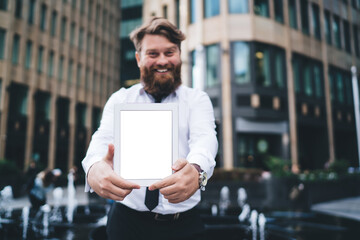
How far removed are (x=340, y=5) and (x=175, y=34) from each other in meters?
30.6

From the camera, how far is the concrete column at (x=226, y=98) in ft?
59.7

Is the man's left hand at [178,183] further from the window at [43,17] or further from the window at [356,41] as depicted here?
the window at [356,41]

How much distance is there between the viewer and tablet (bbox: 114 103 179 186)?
1.13 metres

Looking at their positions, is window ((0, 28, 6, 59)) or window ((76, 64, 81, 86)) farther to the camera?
window ((76, 64, 81, 86))

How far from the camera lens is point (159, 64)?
5.27ft

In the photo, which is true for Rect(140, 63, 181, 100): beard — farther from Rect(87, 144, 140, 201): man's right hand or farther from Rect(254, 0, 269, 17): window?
Rect(254, 0, 269, 17): window

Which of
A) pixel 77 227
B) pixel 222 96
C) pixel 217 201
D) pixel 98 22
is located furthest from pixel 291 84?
pixel 98 22

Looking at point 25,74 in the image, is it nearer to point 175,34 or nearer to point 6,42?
point 6,42

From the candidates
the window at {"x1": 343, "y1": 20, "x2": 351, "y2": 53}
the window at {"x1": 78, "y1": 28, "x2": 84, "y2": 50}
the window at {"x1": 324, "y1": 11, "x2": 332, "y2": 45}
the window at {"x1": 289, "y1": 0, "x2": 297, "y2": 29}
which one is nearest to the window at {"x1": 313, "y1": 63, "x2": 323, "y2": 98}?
the window at {"x1": 324, "y1": 11, "x2": 332, "y2": 45}

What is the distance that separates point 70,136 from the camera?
29484 millimetres

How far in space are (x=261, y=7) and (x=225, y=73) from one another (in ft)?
17.9

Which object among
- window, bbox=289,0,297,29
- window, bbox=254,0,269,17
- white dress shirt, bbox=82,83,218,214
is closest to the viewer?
white dress shirt, bbox=82,83,218,214

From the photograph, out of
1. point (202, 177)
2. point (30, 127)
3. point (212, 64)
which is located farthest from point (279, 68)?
point (202, 177)

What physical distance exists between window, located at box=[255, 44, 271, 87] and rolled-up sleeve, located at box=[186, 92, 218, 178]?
59.5 feet
